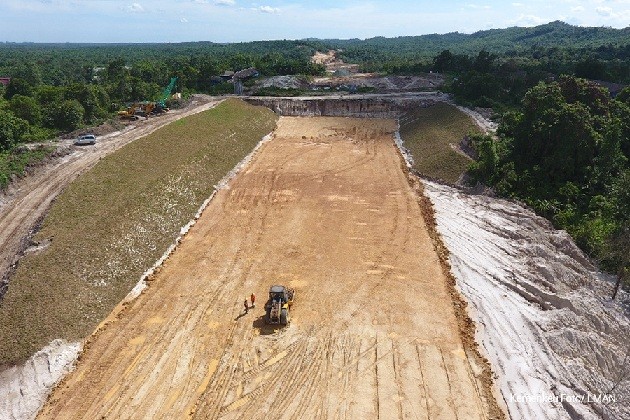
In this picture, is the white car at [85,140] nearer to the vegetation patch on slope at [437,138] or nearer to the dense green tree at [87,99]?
the dense green tree at [87,99]

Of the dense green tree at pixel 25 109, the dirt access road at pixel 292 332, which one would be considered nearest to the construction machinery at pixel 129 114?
the dense green tree at pixel 25 109

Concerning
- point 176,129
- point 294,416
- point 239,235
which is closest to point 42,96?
point 176,129

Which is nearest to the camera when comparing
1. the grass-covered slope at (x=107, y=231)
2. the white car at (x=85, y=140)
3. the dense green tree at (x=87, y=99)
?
the grass-covered slope at (x=107, y=231)

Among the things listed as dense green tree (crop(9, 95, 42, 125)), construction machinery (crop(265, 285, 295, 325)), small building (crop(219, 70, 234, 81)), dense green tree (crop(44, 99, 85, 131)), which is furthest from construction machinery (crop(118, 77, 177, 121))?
construction machinery (crop(265, 285, 295, 325))

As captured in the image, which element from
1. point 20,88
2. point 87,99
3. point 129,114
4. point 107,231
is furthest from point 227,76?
point 107,231

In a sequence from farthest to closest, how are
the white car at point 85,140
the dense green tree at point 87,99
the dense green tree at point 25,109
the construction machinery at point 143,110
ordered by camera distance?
the construction machinery at point 143,110
the dense green tree at point 87,99
the dense green tree at point 25,109
the white car at point 85,140

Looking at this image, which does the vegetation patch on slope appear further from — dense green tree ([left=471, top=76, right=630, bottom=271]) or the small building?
the small building

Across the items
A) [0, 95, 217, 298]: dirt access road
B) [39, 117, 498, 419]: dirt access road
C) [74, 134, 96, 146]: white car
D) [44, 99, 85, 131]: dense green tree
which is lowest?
[39, 117, 498, 419]: dirt access road
